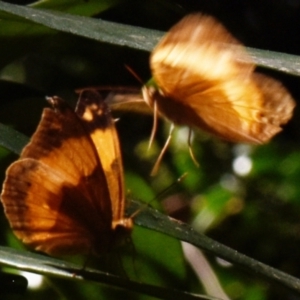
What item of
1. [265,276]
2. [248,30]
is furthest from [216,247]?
[248,30]

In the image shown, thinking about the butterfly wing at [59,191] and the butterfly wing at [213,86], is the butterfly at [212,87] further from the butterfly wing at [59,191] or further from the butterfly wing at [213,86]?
the butterfly wing at [59,191]

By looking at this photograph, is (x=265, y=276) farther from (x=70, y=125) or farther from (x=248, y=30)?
(x=248, y=30)

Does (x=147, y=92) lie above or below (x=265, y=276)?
above

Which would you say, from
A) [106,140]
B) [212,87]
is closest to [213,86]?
[212,87]

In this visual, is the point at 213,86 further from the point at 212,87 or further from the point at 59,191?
the point at 59,191

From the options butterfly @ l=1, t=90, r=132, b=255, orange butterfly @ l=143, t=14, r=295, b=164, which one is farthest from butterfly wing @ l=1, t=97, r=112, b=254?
orange butterfly @ l=143, t=14, r=295, b=164

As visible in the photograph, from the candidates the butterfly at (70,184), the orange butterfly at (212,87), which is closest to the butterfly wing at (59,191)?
the butterfly at (70,184)
